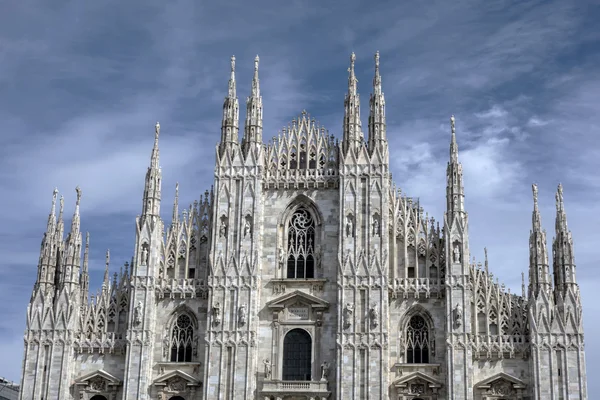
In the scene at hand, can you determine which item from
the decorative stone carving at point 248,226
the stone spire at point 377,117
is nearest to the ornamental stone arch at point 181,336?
the decorative stone carving at point 248,226

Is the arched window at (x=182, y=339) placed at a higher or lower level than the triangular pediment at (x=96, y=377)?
higher

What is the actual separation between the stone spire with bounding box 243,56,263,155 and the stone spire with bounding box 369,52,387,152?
20.5ft

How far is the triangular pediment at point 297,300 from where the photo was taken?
43.5 metres

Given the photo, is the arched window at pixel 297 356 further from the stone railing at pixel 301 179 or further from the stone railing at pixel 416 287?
the stone railing at pixel 301 179

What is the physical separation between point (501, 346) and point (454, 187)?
28.2 feet

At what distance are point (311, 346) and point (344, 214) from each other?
23.4 ft

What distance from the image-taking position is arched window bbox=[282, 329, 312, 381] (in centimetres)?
4297

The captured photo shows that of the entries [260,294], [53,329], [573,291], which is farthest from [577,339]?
[53,329]

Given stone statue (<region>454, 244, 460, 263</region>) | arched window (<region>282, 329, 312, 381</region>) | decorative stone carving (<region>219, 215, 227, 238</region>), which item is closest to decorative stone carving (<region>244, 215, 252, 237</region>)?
decorative stone carving (<region>219, 215, 227, 238</region>)

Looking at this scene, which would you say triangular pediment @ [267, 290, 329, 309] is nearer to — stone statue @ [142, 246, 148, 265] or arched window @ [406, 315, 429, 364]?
arched window @ [406, 315, 429, 364]

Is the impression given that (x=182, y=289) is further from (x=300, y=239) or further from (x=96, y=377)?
(x=300, y=239)

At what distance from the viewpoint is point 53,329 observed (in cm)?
4419

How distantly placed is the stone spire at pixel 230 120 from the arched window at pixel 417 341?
1412 centimetres

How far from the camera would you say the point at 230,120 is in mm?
47094
